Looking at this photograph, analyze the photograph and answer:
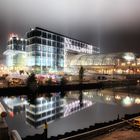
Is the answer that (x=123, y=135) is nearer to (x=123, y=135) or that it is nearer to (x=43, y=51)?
(x=123, y=135)

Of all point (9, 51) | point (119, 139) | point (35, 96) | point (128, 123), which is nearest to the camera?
point (119, 139)

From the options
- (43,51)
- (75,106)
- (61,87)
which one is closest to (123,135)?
(75,106)

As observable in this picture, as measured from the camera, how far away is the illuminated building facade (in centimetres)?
3350

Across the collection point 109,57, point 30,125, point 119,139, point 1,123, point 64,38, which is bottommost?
point 30,125

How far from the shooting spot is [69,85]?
2653 inches

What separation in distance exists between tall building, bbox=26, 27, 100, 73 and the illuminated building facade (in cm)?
7098

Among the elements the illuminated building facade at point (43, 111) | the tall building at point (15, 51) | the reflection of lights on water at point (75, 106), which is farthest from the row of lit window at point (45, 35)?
the reflection of lights on water at point (75, 106)

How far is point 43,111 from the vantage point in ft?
133

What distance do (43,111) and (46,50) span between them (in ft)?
283

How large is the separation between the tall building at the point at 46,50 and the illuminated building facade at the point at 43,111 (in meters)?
71.0

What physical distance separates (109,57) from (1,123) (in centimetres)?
12098

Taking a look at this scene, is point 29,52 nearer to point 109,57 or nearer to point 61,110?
point 109,57

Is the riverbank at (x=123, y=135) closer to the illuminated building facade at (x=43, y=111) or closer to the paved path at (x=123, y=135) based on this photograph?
the paved path at (x=123, y=135)

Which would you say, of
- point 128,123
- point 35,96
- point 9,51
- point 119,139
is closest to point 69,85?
point 35,96
